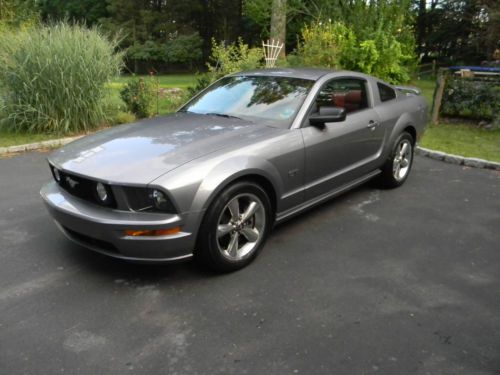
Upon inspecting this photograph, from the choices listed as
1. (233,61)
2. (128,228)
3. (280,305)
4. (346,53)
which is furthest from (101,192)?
(346,53)

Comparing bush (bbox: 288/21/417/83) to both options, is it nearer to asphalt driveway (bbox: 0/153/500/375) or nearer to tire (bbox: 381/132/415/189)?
tire (bbox: 381/132/415/189)

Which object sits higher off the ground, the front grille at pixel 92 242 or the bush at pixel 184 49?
the bush at pixel 184 49

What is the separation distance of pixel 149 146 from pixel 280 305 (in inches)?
61.6

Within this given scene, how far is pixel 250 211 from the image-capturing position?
3469 millimetres

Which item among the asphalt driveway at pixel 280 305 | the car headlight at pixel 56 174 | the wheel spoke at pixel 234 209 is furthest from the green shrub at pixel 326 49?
the car headlight at pixel 56 174

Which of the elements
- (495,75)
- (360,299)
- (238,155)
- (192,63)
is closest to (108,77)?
(238,155)

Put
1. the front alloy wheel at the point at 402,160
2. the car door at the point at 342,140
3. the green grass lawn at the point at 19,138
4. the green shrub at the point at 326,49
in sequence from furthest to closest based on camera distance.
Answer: the green shrub at the point at 326,49 < the green grass lawn at the point at 19,138 < the front alloy wheel at the point at 402,160 < the car door at the point at 342,140

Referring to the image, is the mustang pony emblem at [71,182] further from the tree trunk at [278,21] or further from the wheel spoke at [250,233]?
the tree trunk at [278,21]

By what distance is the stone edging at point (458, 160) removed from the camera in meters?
6.36

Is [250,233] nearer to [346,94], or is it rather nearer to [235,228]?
[235,228]

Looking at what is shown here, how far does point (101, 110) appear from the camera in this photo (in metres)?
8.53

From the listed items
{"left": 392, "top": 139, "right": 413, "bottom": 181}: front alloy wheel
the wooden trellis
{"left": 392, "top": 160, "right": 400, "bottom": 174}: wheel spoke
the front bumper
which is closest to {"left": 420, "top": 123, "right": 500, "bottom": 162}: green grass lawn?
{"left": 392, "top": 139, "right": 413, "bottom": 181}: front alloy wheel

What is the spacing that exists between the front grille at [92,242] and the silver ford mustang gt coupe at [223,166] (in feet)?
0.04

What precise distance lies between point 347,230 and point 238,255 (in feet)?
4.34
